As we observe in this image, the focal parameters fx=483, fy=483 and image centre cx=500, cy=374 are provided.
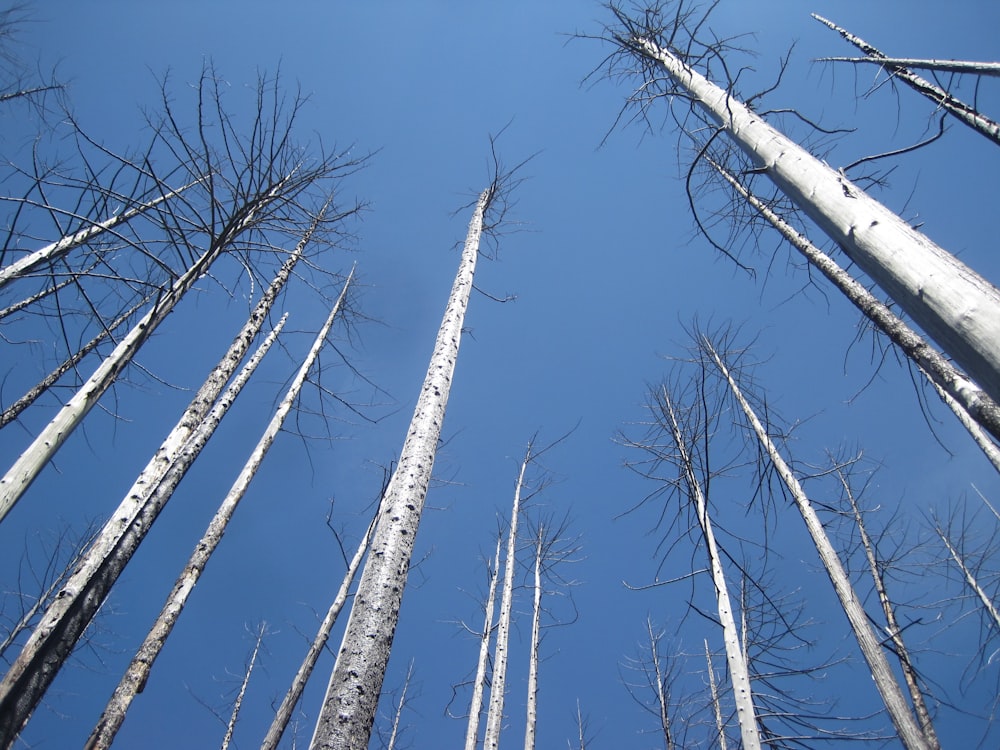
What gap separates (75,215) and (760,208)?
6.27 metres

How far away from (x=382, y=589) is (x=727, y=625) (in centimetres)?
429

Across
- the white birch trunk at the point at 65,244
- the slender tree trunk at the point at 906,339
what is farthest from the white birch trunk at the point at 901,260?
the white birch trunk at the point at 65,244

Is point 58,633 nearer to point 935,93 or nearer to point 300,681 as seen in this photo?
point 300,681

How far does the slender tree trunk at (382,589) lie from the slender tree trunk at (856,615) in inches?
184

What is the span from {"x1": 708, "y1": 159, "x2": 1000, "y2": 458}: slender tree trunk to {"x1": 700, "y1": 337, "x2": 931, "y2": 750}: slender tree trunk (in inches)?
73.6

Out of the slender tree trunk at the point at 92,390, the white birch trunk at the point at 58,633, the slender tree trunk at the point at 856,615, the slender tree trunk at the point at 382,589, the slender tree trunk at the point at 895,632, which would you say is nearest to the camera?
the slender tree trunk at the point at 382,589

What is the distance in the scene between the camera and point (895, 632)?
647cm

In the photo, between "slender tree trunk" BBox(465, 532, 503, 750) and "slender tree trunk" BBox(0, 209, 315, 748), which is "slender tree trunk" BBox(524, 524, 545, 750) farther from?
"slender tree trunk" BBox(0, 209, 315, 748)

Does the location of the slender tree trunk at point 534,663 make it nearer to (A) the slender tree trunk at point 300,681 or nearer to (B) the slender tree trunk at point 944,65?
(A) the slender tree trunk at point 300,681

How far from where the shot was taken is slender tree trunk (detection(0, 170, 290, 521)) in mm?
2887

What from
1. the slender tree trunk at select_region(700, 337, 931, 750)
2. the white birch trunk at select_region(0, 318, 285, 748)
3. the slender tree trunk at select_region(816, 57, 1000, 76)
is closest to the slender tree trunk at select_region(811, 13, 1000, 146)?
the slender tree trunk at select_region(816, 57, 1000, 76)

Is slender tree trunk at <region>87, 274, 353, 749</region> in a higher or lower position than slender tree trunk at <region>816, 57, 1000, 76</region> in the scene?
lower

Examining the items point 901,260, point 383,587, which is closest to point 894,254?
point 901,260

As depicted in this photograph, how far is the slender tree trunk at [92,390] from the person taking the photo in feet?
9.47
